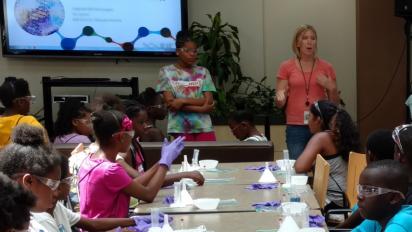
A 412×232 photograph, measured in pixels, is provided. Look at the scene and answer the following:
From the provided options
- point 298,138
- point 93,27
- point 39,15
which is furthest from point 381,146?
point 39,15

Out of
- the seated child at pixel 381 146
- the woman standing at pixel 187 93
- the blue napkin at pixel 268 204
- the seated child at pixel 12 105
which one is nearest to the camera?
the blue napkin at pixel 268 204

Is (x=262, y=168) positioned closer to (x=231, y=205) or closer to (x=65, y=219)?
(x=231, y=205)

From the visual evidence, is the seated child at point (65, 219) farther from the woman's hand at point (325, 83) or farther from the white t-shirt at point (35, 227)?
the woman's hand at point (325, 83)

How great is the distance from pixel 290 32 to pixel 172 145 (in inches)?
165

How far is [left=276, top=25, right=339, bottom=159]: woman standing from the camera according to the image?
4.41m

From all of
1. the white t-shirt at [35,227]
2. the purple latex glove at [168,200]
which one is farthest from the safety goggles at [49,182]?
the purple latex glove at [168,200]

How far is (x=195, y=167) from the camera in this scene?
3504mm

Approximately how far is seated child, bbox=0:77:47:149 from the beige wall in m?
3.03

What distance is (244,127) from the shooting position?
4535 millimetres

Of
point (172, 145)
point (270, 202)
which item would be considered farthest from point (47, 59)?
point (270, 202)

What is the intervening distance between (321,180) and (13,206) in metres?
1.94

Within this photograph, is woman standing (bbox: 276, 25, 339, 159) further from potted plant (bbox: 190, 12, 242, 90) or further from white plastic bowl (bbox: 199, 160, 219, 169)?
potted plant (bbox: 190, 12, 242, 90)

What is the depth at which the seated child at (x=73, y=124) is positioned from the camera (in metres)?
4.10

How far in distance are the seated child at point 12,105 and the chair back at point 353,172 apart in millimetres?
1914
